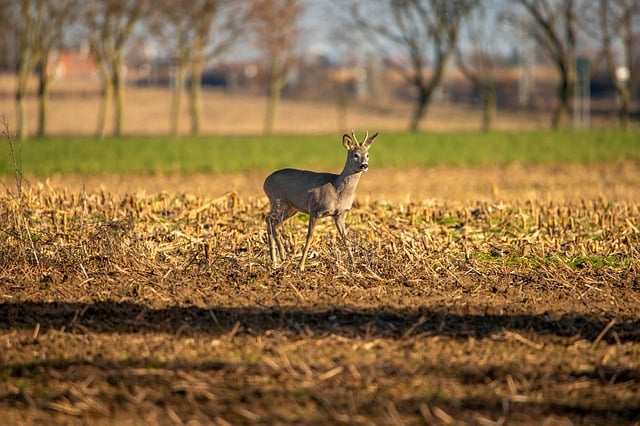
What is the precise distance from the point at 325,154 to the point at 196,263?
80.4 feet

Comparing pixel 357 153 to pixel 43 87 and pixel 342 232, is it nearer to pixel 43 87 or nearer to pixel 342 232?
pixel 342 232

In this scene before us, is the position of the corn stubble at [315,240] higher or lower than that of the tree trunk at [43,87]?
lower

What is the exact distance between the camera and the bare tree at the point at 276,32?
5162cm

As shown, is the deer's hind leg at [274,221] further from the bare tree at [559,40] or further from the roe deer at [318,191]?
the bare tree at [559,40]

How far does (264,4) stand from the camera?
51.4 metres

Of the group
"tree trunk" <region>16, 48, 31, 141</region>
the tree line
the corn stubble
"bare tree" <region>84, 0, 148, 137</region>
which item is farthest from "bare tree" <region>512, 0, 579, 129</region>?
the corn stubble

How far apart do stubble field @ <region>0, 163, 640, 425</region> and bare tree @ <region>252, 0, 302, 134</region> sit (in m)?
38.0

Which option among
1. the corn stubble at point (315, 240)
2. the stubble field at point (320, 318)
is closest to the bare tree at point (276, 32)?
the corn stubble at point (315, 240)

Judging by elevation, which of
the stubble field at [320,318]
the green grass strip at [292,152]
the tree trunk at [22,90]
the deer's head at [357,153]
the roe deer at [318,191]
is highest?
the tree trunk at [22,90]

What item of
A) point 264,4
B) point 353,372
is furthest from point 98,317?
point 264,4

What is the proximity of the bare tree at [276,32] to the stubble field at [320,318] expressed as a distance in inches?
1494

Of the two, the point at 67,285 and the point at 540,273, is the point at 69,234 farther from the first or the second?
the point at 540,273

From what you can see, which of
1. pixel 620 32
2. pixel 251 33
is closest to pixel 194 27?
pixel 251 33

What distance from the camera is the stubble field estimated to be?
6883mm
